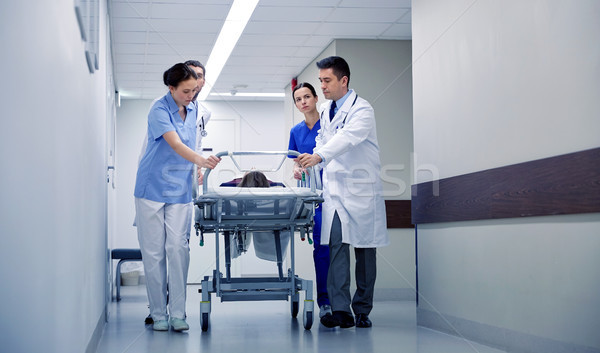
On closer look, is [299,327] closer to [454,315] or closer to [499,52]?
[454,315]

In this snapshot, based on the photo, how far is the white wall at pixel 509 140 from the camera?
2.30 metres

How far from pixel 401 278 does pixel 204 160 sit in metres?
3.20

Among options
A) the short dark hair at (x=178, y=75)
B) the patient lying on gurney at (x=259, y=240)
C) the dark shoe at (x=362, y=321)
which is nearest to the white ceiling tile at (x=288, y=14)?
the patient lying on gurney at (x=259, y=240)

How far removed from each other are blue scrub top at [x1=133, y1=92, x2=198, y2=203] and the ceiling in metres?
1.76

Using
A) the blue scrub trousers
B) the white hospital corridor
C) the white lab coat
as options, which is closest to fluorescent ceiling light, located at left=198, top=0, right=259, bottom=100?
the white hospital corridor

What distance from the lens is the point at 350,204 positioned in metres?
3.71

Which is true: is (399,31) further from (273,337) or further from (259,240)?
(273,337)

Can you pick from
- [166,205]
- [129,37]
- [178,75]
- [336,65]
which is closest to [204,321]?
[166,205]

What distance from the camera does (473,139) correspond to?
320 cm

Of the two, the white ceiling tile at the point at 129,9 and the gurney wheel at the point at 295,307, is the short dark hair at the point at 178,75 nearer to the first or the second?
the gurney wheel at the point at 295,307

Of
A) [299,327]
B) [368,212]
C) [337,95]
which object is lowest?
[299,327]

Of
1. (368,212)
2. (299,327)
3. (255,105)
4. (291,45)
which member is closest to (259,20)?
(291,45)

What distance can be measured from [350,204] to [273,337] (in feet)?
2.91

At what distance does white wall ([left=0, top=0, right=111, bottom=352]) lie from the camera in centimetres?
129
